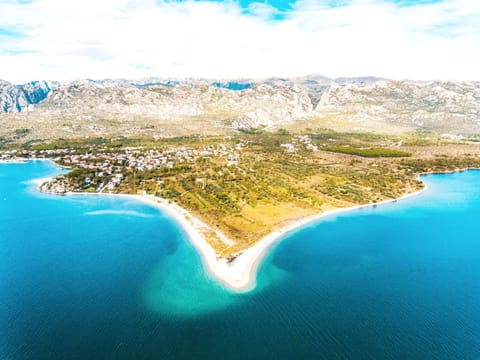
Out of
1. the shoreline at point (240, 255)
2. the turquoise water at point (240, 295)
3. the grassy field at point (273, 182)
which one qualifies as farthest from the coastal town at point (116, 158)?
the turquoise water at point (240, 295)

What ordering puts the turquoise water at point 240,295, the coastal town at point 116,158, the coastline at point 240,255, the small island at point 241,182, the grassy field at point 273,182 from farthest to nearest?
the coastal town at point 116,158 → the grassy field at point 273,182 → the small island at point 241,182 → the coastline at point 240,255 → the turquoise water at point 240,295

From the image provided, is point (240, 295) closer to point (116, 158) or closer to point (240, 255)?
point (240, 255)

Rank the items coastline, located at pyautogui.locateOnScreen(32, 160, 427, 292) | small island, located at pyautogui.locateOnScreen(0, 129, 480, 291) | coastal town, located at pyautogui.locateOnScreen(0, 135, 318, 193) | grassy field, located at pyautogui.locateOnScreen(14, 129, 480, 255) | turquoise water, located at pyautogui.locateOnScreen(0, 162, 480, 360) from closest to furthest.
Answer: turquoise water, located at pyautogui.locateOnScreen(0, 162, 480, 360) → coastline, located at pyautogui.locateOnScreen(32, 160, 427, 292) → small island, located at pyautogui.locateOnScreen(0, 129, 480, 291) → grassy field, located at pyautogui.locateOnScreen(14, 129, 480, 255) → coastal town, located at pyautogui.locateOnScreen(0, 135, 318, 193)

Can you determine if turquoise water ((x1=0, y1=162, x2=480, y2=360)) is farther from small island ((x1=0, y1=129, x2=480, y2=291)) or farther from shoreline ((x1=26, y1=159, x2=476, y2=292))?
small island ((x1=0, y1=129, x2=480, y2=291))

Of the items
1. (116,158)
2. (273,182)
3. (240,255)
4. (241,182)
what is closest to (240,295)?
(240,255)

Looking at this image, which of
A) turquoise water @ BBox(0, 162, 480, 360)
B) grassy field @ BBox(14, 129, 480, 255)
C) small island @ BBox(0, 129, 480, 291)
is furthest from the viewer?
grassy field @ BBox(14, 129, 480, 255)

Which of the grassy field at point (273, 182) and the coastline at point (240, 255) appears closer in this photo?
the coastline at point (240, 255)

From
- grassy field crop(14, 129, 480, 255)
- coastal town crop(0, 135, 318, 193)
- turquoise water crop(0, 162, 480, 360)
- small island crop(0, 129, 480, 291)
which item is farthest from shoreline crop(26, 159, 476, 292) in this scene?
coastal town crop(0, 135, 318, 193)

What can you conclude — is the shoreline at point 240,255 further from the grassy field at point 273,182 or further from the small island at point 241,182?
the grassy field at point 273,182
